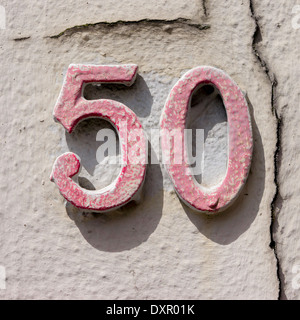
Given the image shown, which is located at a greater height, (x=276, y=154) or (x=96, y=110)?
(x=96, y=110)

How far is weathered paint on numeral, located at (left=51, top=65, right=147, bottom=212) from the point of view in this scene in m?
1.30

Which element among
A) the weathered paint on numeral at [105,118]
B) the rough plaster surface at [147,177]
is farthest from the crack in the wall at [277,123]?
the weathered paint on numeral at [105,118]

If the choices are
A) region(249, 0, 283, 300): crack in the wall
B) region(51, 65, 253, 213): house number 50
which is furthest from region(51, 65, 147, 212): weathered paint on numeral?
region(249, 0, 283, 300): crack in the wall

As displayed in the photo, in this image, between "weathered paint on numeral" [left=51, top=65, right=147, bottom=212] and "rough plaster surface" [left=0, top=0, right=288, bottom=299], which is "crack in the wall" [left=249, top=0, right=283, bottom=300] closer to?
"rough plaster surface" [left=0, top=0, right=288, bottom=299]

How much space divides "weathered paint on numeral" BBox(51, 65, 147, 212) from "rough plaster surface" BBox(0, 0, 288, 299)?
46 millimetres

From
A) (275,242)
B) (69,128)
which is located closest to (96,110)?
(69,128)

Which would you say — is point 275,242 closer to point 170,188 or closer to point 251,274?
point 251,274

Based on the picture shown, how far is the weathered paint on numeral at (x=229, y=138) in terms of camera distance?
4.29 feet

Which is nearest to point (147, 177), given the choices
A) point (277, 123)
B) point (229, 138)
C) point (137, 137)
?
point (137, 137)

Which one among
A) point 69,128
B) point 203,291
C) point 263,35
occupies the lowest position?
point 203,291

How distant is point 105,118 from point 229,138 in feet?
1.05

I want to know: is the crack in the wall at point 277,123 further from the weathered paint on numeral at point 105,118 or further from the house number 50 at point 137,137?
the weathered paint on numeral at point 105,118

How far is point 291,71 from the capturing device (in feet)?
4.52

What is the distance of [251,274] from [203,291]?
0.13m
